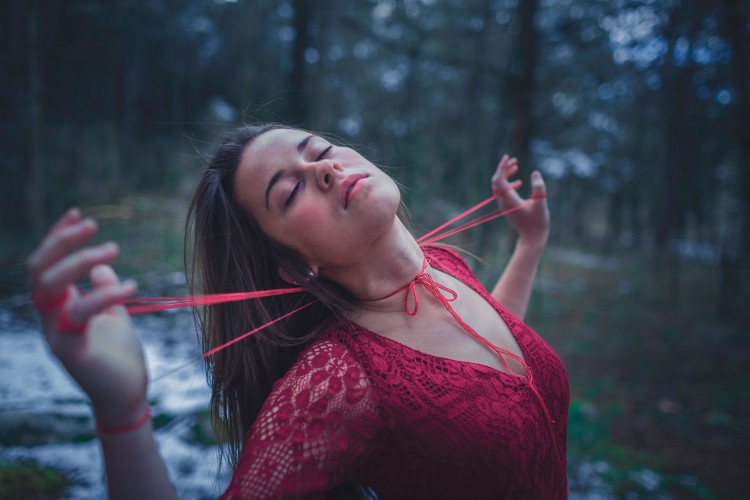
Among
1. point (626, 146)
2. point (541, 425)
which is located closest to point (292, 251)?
point (541, 425)

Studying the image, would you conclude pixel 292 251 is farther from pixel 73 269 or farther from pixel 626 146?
pixel 626 146

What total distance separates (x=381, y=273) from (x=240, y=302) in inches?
22.5

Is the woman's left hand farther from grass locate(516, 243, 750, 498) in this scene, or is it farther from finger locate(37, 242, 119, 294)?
grass locate(516, 243, 750, 498)

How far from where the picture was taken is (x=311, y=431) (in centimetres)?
111

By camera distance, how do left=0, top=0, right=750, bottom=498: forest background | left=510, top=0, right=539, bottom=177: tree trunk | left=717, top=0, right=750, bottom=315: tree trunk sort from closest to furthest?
left=510, top=0, right=539, bottom=177: tree trunk < left=0, top=0, right=750, bottom=498: forest background < left=717, top=0, right=750, bottom=315: tree trunk

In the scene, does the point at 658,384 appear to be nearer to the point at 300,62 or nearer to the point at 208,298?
the point at 208,298

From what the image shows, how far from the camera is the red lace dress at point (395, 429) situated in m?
1.08

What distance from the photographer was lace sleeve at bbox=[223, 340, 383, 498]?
3.36 feet

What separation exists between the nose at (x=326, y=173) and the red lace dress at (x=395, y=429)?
1.73ft

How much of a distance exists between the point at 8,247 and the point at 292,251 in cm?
895

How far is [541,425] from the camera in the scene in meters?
1.42

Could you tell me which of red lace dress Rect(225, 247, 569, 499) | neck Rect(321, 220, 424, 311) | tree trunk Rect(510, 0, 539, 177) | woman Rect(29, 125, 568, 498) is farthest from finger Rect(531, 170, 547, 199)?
tree trunk Rect(510, 0, 539, 177)

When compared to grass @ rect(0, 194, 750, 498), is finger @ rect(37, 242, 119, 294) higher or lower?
higher

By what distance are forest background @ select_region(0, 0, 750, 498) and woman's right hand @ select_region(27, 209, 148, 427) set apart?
123cm
